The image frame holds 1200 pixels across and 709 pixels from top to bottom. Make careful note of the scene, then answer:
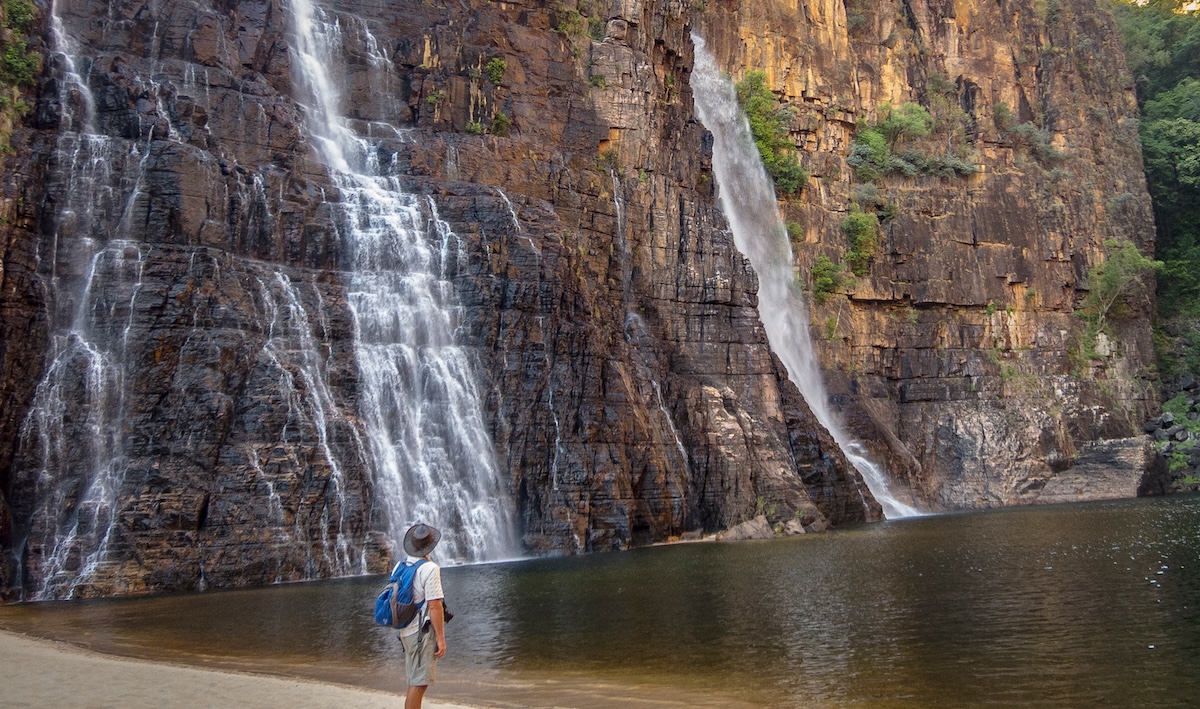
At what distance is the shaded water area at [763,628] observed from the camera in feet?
42.0

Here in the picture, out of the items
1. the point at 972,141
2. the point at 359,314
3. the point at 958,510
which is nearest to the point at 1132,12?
the point at 972,141

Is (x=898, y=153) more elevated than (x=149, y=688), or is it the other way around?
(x=898, y=153)

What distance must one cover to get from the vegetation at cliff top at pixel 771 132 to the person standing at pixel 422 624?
4980 cm

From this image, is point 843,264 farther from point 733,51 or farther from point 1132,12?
point 1132,12

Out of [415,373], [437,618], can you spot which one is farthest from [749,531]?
[437,618]

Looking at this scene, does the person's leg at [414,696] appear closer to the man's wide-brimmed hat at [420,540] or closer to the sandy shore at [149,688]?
the man's wide-brimmed hat at [420,540]

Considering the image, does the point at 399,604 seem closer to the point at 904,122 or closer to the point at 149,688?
the point at 149,688

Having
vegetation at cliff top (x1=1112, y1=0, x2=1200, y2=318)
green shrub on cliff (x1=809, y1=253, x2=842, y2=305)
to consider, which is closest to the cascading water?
green shrub on cliff (x1=809, y1=253, x2=842, y2=305)

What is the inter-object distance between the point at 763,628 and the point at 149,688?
9.36 m

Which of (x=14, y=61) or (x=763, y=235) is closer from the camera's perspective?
(x=14, y=61)

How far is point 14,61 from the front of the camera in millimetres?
32906

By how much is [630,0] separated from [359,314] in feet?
71.9

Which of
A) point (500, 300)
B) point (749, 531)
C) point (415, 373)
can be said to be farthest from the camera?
point (749, 531)

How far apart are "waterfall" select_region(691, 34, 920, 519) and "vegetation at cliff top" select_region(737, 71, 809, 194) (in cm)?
55
